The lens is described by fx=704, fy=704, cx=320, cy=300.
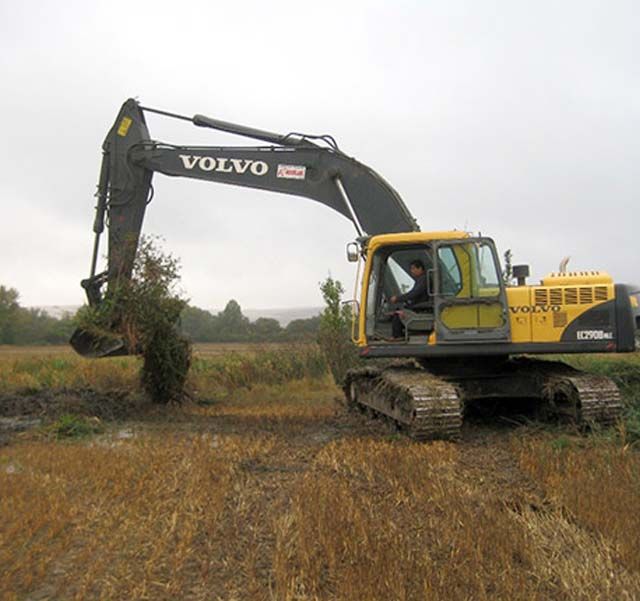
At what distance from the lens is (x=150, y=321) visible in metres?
11.3

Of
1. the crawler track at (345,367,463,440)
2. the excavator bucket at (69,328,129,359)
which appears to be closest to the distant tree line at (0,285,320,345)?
the excavator bucket at (69,328,129,359)

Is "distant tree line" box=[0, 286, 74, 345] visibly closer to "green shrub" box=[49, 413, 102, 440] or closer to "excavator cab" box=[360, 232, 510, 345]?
"green shrub" box=[49, 413, 102, 440]

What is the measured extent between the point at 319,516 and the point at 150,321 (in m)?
7.23

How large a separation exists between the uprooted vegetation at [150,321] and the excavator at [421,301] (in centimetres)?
20

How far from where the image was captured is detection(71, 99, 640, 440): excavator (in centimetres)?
846

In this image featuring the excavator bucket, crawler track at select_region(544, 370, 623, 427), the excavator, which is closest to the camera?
crawler track at select_region(544, 370, 623, 427)

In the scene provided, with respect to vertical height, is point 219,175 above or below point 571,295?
above

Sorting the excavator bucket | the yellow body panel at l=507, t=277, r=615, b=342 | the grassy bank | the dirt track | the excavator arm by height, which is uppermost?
the excavator arm

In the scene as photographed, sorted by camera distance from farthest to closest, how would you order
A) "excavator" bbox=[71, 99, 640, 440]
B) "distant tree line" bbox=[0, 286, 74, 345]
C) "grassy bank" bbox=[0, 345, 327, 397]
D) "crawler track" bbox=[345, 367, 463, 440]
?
"distant tree line" bbox=[0, 286, 74, 345], "grassy bank" bbox=[0, 345, 327, 397], "excavator" bbox=[71, 99, 640, 440], "crawler track" bbox=[345, 367, 463, 440]

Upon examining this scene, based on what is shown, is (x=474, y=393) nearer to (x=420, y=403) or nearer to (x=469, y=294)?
(x=469, y=294)

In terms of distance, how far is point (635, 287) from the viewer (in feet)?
29.1

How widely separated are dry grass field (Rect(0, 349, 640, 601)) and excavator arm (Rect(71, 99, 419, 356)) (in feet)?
11.1

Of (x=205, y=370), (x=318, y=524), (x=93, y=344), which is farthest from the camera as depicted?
(x=205, y=370)

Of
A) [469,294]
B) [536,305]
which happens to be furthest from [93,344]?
[536,305]
